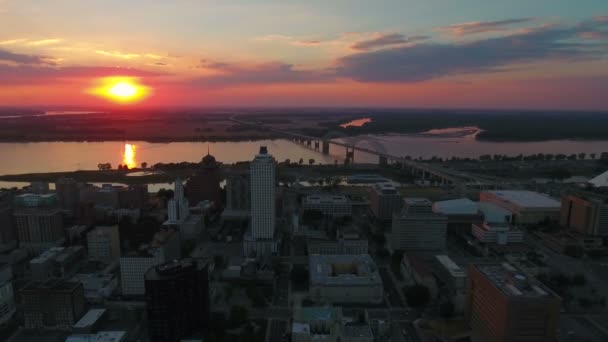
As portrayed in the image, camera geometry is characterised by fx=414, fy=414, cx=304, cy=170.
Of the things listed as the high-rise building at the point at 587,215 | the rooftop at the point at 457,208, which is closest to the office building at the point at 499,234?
the rooftop at the point at 457,208

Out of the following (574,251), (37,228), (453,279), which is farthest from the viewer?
(37,228)

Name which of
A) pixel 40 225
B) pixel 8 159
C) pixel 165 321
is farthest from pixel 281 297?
pixel 8 159

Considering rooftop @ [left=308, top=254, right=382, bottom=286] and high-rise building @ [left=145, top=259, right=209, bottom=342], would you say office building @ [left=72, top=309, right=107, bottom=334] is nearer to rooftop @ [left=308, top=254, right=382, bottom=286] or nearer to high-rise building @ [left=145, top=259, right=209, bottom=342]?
high-rise building @ [left=145, top=259, right=209, bottom=342]

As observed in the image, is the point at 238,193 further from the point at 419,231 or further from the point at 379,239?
the point at 419,231

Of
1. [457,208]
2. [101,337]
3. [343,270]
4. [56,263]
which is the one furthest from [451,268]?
[56,263]

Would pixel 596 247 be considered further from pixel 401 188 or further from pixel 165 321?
pixel 165 321

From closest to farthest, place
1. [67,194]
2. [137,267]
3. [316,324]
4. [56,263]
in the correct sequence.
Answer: [316,324], [137,267], [56,263], [67,194]

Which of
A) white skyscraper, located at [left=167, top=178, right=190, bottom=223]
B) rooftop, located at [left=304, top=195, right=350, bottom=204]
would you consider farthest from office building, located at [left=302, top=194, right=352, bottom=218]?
white skyscraper, located at [left=167, top=178, right=190, bottom=223]

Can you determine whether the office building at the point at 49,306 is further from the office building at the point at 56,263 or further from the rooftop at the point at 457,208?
the rooftop at the point at 457,208
